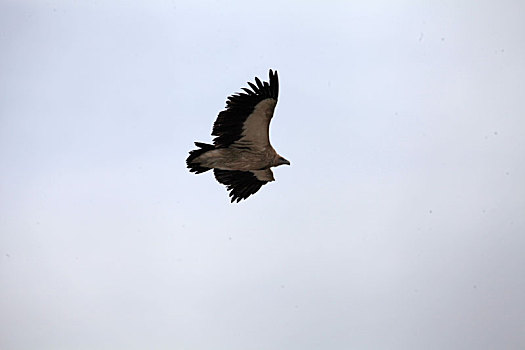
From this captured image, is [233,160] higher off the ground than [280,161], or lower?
higher

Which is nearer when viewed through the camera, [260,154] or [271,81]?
[271,81]

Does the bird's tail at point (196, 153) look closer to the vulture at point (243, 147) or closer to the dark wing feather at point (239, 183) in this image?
the vulture at point (243, 147)

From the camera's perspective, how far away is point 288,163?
2239cm

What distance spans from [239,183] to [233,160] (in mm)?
886

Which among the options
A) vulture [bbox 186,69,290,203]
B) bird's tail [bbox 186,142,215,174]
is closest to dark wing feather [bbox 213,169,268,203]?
vulture [bbox 186,69,290,203]

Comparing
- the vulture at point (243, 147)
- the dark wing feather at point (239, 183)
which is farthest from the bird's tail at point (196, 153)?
the dark wing feather at point (239, 183)

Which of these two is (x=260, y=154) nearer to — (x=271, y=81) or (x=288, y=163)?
(x=288, y=163)

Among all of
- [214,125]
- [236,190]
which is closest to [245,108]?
[214,125]

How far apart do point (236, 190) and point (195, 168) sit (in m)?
1.44

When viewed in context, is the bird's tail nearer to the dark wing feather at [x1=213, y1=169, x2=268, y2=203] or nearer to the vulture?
the vulture

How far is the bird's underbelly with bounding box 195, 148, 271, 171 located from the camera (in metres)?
21.8

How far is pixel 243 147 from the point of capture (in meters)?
22.1

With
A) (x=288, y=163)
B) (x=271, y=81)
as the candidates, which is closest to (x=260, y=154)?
(x=288, y=163)

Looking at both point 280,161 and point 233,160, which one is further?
point 280,161
